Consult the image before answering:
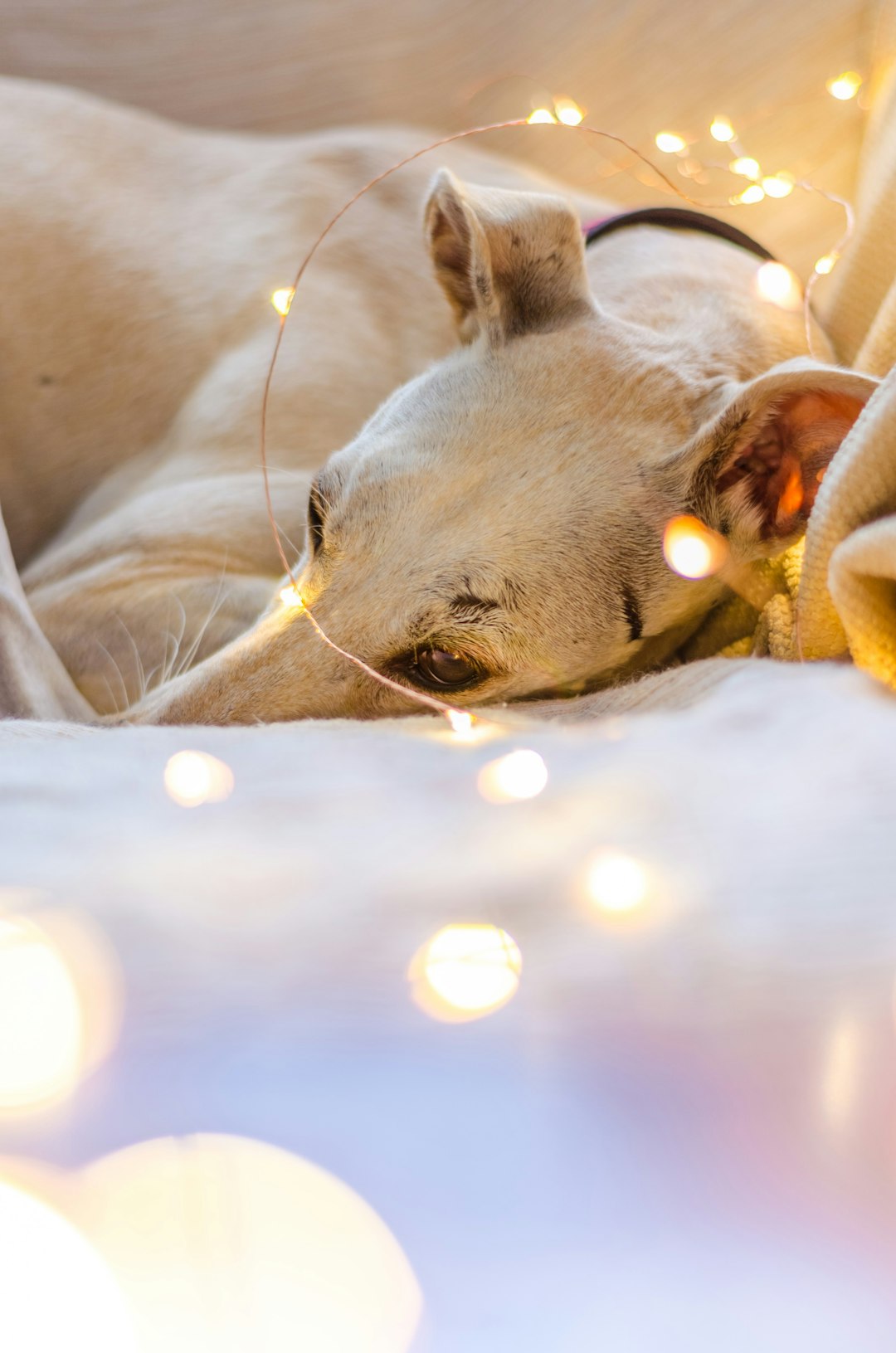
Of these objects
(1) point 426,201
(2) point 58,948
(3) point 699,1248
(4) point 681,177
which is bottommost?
(3) point 699,1248

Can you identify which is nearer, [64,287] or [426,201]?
[426,201]

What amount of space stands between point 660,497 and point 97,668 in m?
0.78

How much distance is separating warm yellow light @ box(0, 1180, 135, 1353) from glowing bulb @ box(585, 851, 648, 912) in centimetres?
30

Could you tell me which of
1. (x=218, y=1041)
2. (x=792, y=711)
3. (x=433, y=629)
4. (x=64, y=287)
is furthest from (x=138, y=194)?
(x=218, y=1041)

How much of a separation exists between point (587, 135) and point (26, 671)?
1685mm

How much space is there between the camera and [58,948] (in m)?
0.56

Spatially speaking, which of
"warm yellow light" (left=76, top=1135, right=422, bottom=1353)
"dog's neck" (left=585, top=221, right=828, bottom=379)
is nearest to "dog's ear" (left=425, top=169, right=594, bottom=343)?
"dog's neck" (left=585, top=221, right=828, bottom=379)

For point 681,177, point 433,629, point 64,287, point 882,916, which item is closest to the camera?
point 882,916

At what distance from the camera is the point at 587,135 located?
85.1 inches

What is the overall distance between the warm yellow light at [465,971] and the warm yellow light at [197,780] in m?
0.23

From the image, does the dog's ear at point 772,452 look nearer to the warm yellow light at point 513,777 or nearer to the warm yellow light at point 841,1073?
the warm yellow light at point 513,777

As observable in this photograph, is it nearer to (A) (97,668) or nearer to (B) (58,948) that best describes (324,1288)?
(B) (58,948)

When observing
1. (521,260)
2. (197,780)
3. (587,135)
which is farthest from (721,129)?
(197,780)

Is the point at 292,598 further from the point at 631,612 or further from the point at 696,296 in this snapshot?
the point at 696,296
